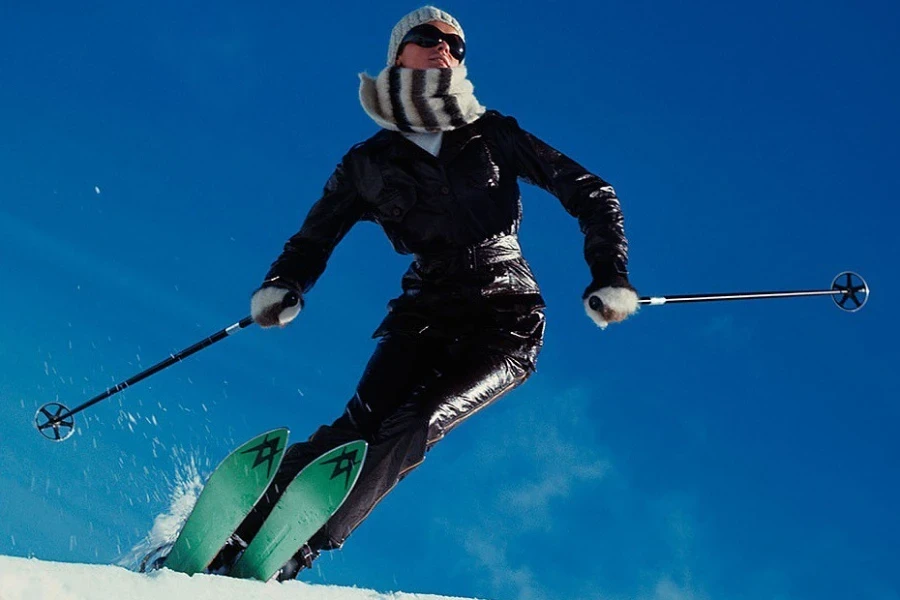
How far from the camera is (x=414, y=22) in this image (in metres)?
5.67

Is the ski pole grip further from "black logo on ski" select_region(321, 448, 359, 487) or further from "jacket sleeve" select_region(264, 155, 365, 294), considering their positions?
"black logo on ski" select_region(321, 448, 359, 487)

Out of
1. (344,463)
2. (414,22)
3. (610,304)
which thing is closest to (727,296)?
(610,304)

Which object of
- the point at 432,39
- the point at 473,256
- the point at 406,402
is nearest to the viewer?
the point at 406,402

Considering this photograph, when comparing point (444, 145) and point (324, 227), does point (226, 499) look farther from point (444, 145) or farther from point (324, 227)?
point (444, 145)

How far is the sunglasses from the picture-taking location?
5.50m

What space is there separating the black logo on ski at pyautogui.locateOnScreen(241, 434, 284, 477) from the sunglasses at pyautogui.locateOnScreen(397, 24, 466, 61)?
8.15ft

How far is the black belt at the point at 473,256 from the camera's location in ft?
16.6

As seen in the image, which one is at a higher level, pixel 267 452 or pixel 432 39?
pixel 432 39

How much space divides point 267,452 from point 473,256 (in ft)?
5.14

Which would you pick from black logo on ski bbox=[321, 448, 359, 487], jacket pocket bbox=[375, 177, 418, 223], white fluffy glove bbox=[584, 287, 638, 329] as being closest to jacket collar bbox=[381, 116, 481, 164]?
jacket pocket bbox=[375, 177, 418, 223]

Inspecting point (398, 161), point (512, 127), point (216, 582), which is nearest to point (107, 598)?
point (216, 582)

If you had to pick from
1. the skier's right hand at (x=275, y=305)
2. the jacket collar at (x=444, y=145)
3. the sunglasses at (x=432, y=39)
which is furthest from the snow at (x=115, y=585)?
the sunglasses at (x=432, y=39)

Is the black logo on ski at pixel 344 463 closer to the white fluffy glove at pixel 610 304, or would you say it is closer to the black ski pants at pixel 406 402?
the black ski pants at pixel 406 402

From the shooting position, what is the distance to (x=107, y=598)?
294 cm
